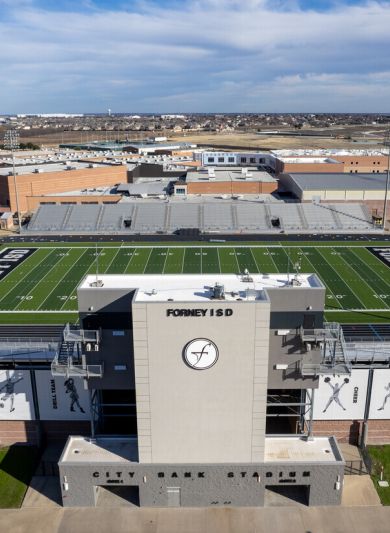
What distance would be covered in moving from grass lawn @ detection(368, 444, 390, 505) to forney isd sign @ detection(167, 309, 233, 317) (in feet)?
38.2

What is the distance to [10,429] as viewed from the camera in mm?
25422

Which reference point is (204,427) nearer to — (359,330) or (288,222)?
(359,330)

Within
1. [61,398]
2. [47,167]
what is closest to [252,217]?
[47,167]

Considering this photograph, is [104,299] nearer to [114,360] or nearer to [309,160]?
[114,360]

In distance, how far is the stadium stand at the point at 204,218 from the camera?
222 feet

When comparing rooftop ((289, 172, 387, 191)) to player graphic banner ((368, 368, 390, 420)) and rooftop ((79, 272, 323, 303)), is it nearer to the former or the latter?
player graphic banner ((368, 368, 390, 420))

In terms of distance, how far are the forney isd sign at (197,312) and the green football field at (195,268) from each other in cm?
2233

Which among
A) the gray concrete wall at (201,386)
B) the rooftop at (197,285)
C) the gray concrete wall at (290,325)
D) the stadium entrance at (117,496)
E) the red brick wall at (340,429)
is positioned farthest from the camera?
the red brick wall at (340,429)

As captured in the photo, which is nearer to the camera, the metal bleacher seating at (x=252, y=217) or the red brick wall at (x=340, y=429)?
the red brick wall at (x=340, y=429)

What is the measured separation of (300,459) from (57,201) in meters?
64.7

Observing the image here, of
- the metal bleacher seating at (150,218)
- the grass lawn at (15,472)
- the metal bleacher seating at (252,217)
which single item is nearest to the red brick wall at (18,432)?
the grass lawn at (15,472)

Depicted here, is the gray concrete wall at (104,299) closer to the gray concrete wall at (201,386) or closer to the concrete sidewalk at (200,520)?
the gray concrete wall at (201,386)

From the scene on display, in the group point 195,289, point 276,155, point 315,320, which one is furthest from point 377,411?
point 276,155

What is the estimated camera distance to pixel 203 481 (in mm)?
21484
